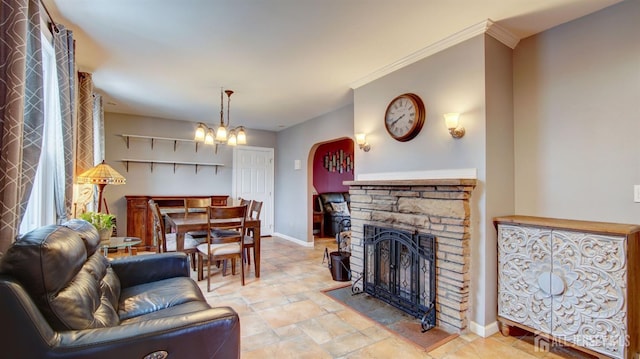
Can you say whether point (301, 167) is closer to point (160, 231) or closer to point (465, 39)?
point (160, 231)

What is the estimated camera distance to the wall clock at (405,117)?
287 centimetres

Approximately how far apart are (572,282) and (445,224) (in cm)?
89

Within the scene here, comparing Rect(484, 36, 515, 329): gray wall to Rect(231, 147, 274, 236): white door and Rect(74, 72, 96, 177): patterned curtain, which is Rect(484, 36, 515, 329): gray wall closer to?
Rect(74, 72, 96, 177): patterned curtain

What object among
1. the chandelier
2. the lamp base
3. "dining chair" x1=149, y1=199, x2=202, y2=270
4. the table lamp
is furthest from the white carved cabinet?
the table lamp

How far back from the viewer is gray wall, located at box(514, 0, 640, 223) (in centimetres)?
212

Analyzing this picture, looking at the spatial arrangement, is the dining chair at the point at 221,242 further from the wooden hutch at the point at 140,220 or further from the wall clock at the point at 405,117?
the wooden hutch at the point at 140,220

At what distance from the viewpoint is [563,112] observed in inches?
95.1

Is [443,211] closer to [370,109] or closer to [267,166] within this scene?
[370,109]

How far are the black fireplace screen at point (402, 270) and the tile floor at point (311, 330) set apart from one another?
1.25 ft

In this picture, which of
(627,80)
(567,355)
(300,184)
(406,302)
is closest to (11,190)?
(406,302)

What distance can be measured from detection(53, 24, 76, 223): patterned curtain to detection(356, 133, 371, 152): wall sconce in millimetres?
2794

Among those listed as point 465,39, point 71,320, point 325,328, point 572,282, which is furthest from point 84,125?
point 572,282

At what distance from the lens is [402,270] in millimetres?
2879

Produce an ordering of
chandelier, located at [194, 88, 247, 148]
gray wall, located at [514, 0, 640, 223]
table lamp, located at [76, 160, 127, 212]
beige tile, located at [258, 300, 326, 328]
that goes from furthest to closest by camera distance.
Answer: chandelier, located at [194, 88, 247, 148] < table lamp, located at [76, 160, 127, 212] < beige tile, located at [258, 300, 326, 328] < gray wall, located at [514, 0, 640, 223]
